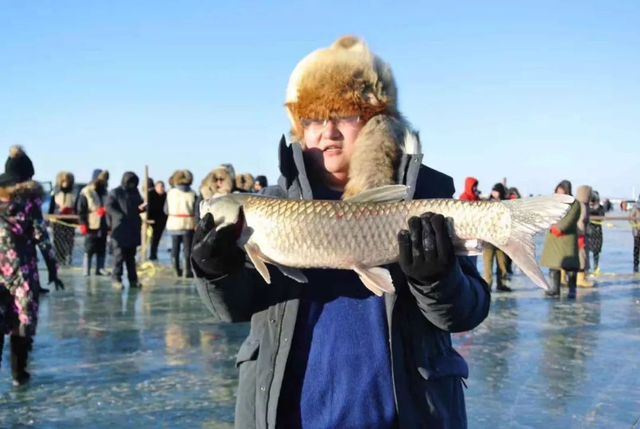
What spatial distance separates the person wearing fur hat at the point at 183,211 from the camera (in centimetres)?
1251

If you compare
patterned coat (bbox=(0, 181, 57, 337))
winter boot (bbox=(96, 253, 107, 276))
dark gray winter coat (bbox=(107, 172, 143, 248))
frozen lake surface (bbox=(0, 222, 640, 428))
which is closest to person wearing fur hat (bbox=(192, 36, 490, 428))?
frozen lake surface (bbox=(0, 222, 640, 428))

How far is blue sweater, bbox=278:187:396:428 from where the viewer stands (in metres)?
2.30

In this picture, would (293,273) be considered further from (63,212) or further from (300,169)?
(63,212)

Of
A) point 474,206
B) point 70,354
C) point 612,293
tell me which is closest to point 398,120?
point 474,206

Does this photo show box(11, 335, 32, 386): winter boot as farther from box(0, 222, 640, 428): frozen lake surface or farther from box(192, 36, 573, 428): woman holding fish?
box(192, 36, 573, 428): woman holding fish

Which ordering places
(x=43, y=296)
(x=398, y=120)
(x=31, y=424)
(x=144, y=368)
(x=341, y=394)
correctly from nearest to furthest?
1. (x=341, y=394)
2. (x=398, y=120)
3. (x=31, y=424)
4. (x=144, y=368)
5. (x=43, y=296)

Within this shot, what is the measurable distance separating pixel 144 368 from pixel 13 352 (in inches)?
44.1

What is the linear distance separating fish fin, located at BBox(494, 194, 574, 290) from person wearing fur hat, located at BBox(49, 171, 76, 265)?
44.2 feet

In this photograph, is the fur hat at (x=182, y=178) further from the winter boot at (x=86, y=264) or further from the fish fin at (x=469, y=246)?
the fish fin at (x=469, y=246)

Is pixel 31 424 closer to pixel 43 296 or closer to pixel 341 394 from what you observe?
pixel 341 394

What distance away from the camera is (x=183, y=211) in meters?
12.5

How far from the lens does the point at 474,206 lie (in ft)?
7.59

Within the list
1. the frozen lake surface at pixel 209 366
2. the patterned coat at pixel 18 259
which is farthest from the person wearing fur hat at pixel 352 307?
the patterned coat at pixel 18 259

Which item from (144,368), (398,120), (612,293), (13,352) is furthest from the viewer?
(612,293)
